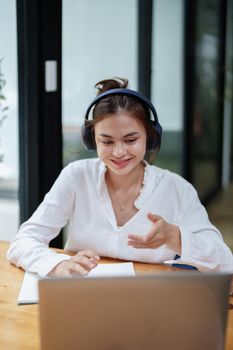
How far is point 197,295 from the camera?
959mm

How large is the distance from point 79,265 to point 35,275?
20 centimetres

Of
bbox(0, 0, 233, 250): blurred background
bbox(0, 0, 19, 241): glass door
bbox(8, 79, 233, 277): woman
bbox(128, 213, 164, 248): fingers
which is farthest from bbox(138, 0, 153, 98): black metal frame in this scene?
bbox(128, 213, 164, 248): fingers

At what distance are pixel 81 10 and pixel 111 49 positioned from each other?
44 cm

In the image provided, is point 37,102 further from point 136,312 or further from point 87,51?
point 136,312

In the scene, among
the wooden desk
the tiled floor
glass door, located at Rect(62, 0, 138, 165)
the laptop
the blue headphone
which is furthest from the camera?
the tiled floor

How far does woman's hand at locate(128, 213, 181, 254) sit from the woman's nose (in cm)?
29

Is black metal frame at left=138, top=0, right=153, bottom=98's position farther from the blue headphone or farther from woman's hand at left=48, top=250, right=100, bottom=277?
woman's hand at left=48, top=250, right=100, bottom=277

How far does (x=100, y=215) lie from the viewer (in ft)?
6.24

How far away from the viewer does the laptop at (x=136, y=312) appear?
37.2 inches

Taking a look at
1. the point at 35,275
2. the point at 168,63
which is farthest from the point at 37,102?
the point at 168,63

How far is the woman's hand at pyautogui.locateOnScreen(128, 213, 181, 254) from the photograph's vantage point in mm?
1532

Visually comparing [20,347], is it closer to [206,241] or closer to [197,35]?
[206,241]

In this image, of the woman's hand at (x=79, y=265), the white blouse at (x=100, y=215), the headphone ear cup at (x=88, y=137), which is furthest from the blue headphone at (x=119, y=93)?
the woman's hand at (x=79, y=265)

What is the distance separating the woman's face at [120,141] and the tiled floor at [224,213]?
2.55 m
